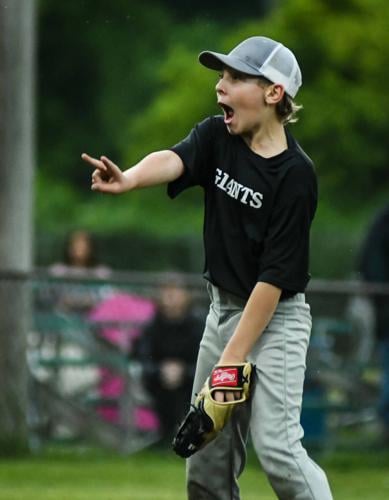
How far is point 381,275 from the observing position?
13.4 m

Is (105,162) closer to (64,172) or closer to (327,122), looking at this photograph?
(327,122)

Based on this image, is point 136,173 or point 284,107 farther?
point 284,107

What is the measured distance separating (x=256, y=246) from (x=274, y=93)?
59 centimetres

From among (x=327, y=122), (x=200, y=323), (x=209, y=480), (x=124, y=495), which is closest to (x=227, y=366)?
(x=209, y=480)

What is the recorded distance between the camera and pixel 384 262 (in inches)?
527

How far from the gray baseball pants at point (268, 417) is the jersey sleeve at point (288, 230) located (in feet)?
0.58

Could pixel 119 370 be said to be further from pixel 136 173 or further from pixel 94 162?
pixel 94 162

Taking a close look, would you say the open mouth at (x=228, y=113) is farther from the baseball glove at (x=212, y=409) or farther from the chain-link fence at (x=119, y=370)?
the chain-link fence at (x=119, y=370)

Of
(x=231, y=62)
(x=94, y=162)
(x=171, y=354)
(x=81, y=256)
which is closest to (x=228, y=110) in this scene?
(x=231, y=62)

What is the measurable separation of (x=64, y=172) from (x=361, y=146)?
42.3 ft

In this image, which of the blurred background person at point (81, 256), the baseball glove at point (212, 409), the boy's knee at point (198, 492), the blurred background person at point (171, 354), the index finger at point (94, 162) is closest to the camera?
the index finger at point (94, 162)

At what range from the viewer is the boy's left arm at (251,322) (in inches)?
258

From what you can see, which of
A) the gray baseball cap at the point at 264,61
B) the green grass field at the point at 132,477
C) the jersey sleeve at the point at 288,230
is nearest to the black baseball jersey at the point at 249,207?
the jersey sleeve at the point at 288,230

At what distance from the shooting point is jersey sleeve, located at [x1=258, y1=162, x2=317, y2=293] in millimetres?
6562
